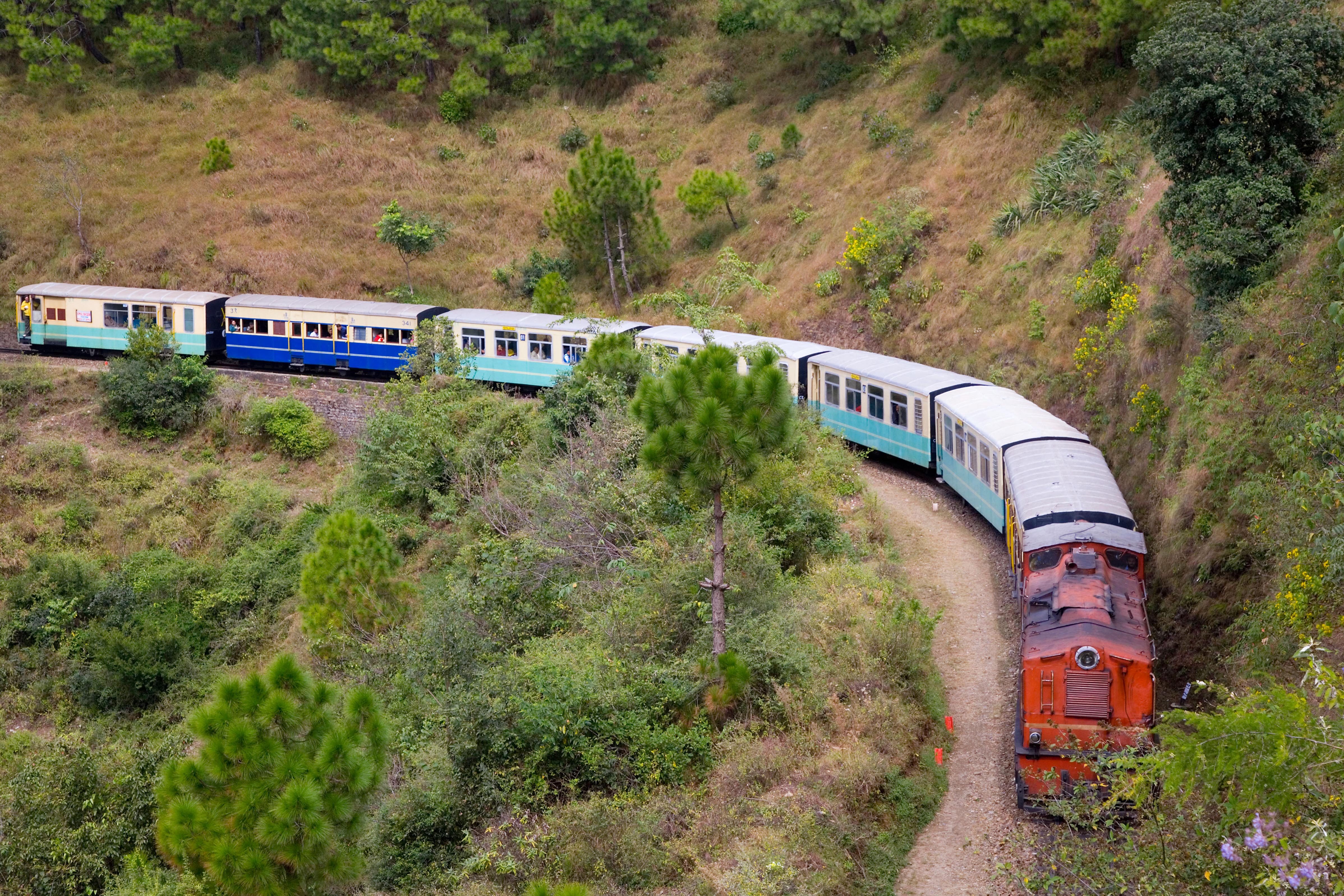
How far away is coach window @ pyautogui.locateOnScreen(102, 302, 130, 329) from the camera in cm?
3872

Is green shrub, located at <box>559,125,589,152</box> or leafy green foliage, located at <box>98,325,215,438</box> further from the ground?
green shrub, located at <box>559,125,589,152</box>

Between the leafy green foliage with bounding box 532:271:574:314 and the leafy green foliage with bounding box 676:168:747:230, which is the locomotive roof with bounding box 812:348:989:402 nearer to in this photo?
the leafy green foliage with bounding box 532:271:574:314

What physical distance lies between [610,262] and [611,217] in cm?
161

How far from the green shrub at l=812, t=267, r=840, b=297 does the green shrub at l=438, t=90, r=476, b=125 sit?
1013 inches

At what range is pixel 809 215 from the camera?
4291 cm

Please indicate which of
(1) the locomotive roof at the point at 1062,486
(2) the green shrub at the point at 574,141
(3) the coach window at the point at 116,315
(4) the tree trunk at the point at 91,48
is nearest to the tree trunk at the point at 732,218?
(2) the green shrub at the point at 574,141

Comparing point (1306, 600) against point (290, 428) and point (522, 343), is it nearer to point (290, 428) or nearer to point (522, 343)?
point (522, 343)

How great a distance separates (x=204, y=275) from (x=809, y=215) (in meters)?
24.6

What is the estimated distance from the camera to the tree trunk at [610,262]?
142ft

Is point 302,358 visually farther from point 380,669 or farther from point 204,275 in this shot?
point 380,669

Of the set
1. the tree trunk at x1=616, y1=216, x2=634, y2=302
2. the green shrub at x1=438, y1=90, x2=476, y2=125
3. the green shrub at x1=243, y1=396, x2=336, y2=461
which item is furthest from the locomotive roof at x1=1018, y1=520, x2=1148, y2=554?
the green shrub at x1=438, y1=90, x2=476, y2=125

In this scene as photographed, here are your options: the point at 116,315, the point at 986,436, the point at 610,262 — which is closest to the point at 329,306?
the point at 116,315

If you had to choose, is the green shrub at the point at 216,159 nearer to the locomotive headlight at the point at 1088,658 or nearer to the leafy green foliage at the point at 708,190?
the leafy green foliage at the point at 708,190

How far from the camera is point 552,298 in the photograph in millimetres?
39438
